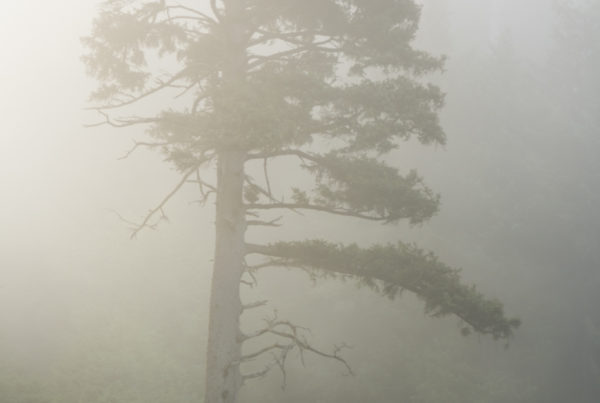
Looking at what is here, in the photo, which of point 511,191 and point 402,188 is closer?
point 402,188

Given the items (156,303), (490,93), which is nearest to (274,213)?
(156,303)

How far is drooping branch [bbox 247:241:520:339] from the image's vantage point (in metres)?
7.17

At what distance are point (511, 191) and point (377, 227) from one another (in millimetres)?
7897

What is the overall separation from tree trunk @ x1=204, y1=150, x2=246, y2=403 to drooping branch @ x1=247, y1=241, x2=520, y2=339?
0.79m

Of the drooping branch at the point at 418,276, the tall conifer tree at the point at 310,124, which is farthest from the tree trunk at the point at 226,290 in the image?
the drooping branch at the point at 418,276

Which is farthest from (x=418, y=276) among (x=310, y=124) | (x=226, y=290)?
(x=226, y=290)

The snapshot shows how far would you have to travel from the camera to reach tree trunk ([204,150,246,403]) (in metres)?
7.16

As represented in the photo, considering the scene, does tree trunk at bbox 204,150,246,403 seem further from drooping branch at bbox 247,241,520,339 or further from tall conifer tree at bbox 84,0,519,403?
drooping branch at bbox 247,241,520,339

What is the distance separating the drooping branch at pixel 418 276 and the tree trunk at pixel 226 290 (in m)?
0.79

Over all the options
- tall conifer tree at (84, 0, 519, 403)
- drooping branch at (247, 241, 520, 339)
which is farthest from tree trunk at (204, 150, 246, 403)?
drooping branch at (247, 241, 520, 339)

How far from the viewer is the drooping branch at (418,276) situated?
717 centimetres

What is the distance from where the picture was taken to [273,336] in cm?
1978

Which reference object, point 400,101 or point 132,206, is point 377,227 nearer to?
point 132,206

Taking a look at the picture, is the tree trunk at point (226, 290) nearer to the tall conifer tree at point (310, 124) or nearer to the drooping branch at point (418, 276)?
the tall conifer tree at point (310, 124)
